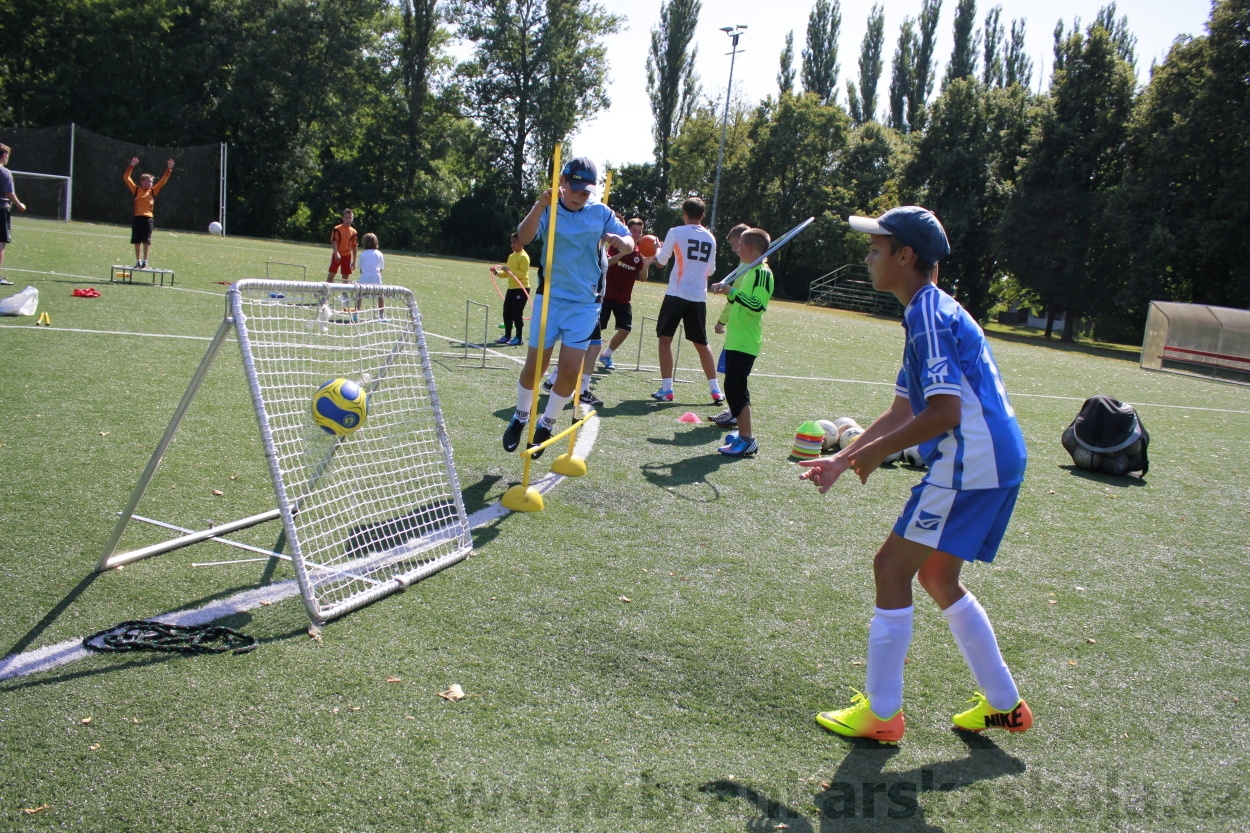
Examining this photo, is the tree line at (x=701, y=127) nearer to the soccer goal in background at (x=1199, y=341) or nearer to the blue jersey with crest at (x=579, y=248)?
the soccer goal in background at (x=1199, y=341)

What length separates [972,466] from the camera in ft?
10.3

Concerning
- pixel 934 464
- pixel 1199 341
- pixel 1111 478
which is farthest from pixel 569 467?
pixel 1199 341

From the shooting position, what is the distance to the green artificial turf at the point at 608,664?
2.89 m

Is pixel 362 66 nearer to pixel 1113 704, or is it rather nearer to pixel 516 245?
pixel 516 245

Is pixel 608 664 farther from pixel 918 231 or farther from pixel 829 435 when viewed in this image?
pixel 829 435

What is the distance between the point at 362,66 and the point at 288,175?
8359mm

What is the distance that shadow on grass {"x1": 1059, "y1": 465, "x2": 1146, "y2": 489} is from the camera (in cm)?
842

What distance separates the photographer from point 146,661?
346cm

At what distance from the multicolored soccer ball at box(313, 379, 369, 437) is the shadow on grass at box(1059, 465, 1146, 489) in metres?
7.34

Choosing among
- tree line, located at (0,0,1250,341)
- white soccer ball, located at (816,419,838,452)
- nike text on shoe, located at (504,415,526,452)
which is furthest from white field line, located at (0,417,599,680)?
tree line, located at (0,0,1250,341)

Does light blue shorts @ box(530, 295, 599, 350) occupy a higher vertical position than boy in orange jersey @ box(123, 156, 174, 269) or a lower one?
lower

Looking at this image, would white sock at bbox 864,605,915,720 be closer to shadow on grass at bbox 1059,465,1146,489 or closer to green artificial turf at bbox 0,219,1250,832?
green artificial turf at bbox 0,219,1250,832

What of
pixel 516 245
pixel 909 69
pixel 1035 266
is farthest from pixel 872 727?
pixel 909 69

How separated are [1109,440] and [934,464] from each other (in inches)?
261
